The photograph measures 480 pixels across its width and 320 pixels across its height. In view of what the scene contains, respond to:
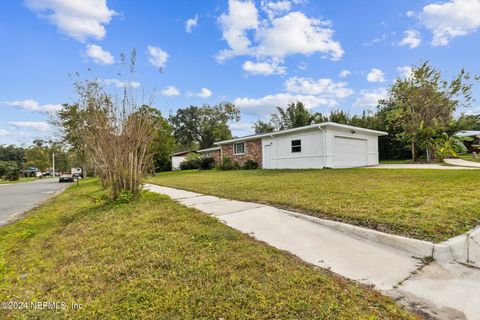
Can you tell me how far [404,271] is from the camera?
257 centimetres

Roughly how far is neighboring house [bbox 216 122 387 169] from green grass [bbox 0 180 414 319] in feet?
36.3

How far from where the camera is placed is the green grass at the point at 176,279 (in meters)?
1.91

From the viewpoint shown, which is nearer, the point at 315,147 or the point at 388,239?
the point at 388,239

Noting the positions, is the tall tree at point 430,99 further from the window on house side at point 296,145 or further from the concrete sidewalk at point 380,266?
the concrete sidewalk at point 380,266

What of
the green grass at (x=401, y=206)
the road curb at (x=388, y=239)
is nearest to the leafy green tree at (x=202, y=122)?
the green grass at (x=401, y=206)

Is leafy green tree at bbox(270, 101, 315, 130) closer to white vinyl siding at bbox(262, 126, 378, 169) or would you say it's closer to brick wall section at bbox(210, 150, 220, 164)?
brick wall section at bbox(210, 150, 220, 164)

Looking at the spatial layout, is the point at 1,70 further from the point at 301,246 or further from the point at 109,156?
→ the point at 301,246

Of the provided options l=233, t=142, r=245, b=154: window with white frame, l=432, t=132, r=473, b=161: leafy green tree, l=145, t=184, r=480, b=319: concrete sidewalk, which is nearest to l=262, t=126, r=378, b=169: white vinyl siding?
l=233, t=142, r=245, b=154: window with white frame

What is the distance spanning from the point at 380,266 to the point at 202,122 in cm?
4168

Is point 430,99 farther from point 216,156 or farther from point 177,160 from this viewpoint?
point 177,160

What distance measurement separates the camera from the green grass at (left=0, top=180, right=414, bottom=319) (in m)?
1.91

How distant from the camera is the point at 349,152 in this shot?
15.1 m

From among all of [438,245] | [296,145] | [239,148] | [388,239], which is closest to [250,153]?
[239,148]

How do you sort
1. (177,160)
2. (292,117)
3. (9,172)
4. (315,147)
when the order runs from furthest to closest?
(9,172)
(292,117)
(177,160)
(315,147)
